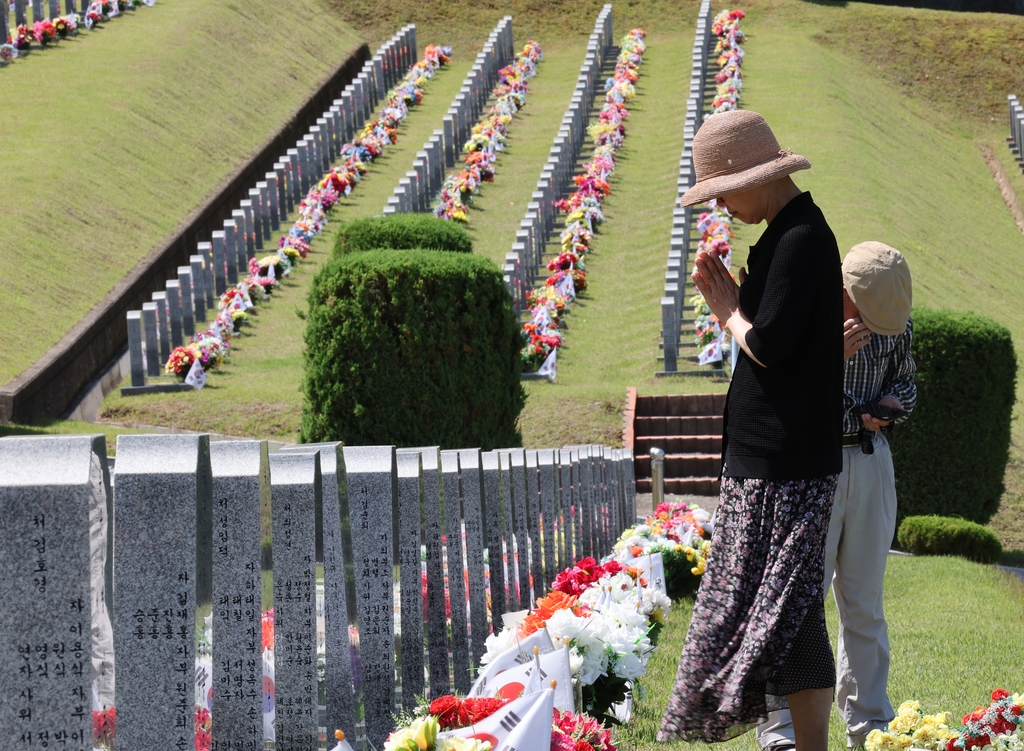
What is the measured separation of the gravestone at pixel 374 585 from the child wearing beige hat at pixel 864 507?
1.39 metres

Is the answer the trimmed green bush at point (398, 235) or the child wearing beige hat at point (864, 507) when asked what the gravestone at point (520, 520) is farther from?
the trimmed green bush at point (398, 235)

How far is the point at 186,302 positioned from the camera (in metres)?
16.3

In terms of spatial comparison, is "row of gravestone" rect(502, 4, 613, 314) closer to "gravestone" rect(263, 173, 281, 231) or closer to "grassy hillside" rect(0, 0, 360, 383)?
"gravestone" rect(263, 173, 281, 231)

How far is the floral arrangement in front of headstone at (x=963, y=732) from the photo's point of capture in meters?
3.41

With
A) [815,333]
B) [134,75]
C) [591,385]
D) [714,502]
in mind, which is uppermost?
[134,75]

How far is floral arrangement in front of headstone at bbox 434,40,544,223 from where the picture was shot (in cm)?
2214

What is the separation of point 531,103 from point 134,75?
10005 mm

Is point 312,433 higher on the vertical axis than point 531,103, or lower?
lower

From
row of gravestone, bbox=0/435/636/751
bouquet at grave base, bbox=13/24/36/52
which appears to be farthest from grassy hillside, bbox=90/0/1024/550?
row of gravestone, bbox=0/435/636/751

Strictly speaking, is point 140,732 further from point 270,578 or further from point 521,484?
point 521,484

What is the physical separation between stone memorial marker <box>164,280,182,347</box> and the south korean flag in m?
13.6

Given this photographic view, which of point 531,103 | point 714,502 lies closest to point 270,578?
point 714,502

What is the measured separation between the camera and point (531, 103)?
2948 cm

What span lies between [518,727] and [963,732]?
1.39 metres
